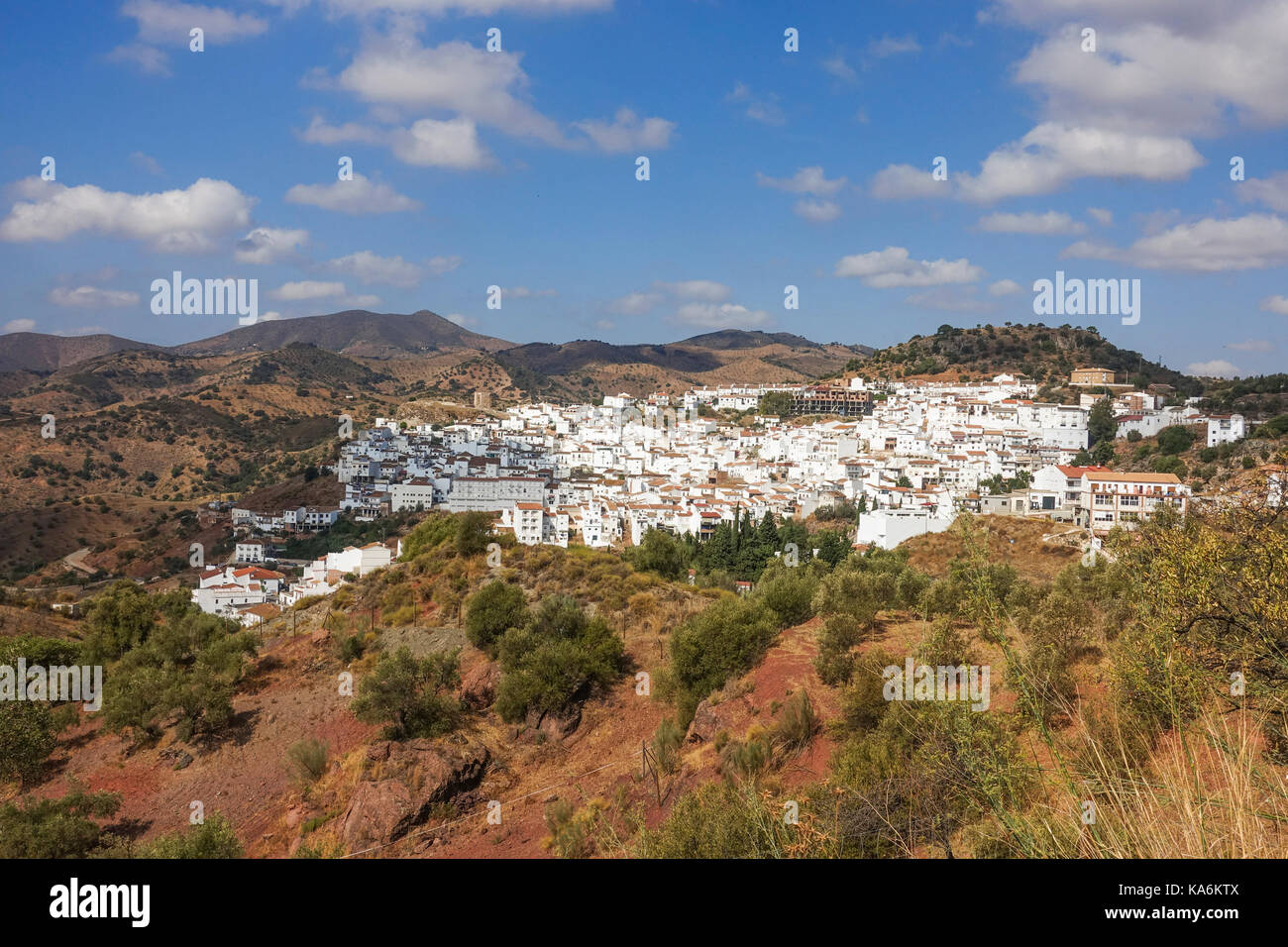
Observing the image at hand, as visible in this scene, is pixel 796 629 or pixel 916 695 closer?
pixel 916 695

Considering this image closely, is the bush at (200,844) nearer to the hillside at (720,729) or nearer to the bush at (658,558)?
the hillside at (720,729)

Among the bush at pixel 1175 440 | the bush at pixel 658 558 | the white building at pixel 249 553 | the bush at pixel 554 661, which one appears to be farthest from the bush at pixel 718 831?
the bush at pixel 1175 440

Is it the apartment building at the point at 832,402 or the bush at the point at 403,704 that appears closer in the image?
the bush at the point at 403,704

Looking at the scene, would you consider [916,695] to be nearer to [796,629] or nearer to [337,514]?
[796,629]

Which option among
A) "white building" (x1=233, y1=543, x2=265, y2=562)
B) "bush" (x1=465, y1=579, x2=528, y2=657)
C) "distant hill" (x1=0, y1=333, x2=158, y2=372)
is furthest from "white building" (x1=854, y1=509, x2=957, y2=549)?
"distant hill" (x1=0, y1=333, x2=158, y2=372)
